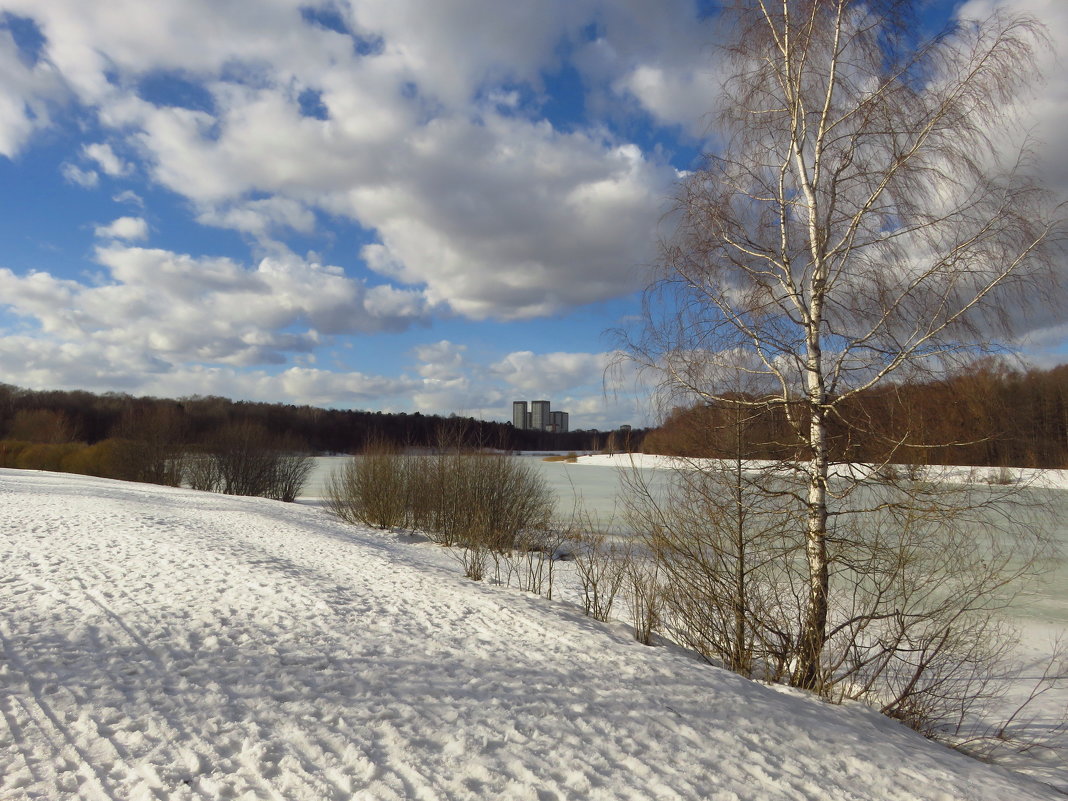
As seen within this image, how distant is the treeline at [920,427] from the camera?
5.09m

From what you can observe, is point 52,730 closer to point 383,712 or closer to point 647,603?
point 383,712

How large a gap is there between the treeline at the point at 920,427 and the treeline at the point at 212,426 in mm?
682

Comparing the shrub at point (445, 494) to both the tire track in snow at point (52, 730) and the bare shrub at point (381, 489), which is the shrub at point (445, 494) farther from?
the tire track in snow at point (52, 730)

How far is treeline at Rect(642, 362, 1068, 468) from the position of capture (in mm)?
5094

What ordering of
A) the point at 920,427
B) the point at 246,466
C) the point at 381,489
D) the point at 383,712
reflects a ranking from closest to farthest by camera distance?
the point at 383,712, the point at 920,427, the point at 381,489, the point at 246,466

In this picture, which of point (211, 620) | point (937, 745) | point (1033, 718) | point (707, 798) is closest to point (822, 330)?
point (937, 745)

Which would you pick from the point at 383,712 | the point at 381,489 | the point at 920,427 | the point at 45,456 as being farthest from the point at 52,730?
the point at 45,456

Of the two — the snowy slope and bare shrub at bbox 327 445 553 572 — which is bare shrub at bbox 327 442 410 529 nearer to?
bare shrub at bbox 327 445 553 572

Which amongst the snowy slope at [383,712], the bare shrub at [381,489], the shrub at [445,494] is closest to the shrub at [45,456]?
the shrub at [445,494]

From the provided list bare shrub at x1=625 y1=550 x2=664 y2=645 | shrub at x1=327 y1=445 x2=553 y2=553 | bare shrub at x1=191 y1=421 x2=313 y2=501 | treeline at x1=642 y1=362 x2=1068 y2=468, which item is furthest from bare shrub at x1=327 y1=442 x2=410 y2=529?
treeline at x1=642 y1=362 x2=1068 y2=468

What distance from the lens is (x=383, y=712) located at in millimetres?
4090

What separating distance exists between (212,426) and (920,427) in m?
40.6

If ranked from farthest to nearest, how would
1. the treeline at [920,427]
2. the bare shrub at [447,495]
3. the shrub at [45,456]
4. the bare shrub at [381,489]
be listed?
the shrub at [45,456] → the bare shrub at [381,489] → the bare shrub at [447,495] → the treeline at [920,427]

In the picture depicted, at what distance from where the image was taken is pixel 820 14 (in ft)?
19.0
